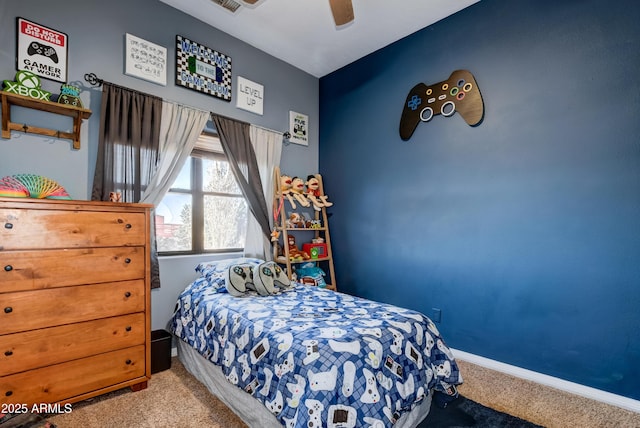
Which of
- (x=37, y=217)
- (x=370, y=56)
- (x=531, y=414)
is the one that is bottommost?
(x=531, y=414)

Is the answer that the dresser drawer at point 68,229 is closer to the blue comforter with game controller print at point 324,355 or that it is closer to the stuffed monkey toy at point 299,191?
the blue comforter with game controller print at point 324,355

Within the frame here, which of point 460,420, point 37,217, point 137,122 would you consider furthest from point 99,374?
point 460,420

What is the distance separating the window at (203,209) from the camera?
2738mm

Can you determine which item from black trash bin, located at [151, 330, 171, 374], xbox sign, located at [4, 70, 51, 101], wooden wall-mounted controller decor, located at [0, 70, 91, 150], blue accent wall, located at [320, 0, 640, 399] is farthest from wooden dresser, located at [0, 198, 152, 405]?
blue accent wall, located at [320, 0, 640, 399]

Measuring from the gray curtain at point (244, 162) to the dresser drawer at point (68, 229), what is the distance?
1.12m

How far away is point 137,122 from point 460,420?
2.96 m

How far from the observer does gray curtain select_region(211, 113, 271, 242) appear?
2.92m

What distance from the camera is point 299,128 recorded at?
3.69m

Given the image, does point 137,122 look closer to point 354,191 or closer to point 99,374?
point 99,374

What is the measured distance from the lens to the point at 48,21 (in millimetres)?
2084

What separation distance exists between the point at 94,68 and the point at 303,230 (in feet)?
7.84

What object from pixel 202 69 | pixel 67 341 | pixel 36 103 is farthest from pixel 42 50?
pixel 67 341

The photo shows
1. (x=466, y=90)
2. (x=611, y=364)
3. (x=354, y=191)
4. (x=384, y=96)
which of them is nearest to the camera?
(x=611, y=364)

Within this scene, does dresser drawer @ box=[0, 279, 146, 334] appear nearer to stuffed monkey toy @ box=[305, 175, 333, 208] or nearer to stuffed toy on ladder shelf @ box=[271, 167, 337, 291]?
stuffed toy on ladder shelf @ box=[271, 167, 337, 291]
